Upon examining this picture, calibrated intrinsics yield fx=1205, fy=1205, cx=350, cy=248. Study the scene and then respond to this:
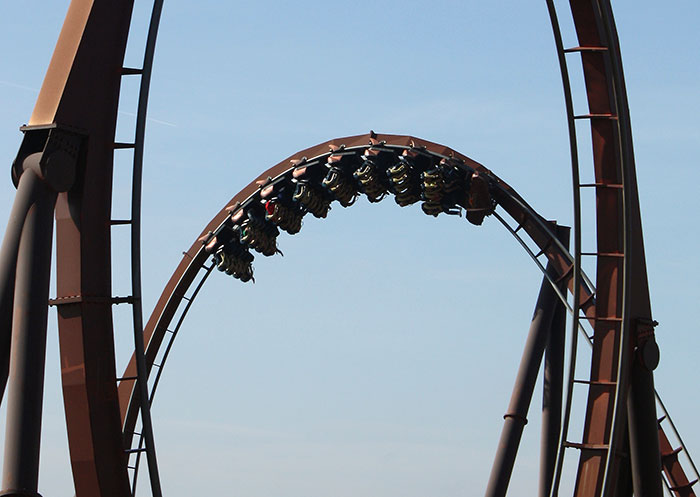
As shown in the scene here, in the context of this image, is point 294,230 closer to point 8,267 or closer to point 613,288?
point 613,288

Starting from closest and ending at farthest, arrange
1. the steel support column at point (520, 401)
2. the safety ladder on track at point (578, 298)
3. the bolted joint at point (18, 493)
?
1. the bolted joint at point (18, 493)
2. the safety ladder on track at point (578, 298)
3. the steel support column at point (520, 401)

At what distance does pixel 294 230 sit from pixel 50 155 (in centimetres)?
1104

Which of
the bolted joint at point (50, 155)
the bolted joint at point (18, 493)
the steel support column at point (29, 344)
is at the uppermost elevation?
the bolted joint at point (50, 155)

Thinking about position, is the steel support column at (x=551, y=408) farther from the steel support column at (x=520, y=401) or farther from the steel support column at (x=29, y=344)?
the steel support column at (x=29, y=344)

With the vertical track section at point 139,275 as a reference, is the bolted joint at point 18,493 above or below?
below

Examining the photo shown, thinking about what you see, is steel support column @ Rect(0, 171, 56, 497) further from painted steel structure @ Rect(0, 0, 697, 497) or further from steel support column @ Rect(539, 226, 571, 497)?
steel support column @ Rect(539, 226, 571, 497)

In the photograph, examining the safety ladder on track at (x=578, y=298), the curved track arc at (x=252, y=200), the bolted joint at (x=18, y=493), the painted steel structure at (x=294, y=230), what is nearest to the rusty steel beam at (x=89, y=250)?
the painted steel structure at (x=294, y=230)

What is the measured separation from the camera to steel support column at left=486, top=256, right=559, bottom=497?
1964 centimetres

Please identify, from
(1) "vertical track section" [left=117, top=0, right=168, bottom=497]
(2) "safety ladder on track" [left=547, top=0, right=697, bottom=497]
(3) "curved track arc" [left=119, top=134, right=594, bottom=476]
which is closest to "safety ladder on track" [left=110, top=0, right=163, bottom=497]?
(1) "vertical track section" [left=117, top=0, right=168, bottom=497]

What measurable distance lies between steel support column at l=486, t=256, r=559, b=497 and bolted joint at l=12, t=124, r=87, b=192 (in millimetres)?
10184

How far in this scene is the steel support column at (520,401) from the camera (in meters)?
19.6

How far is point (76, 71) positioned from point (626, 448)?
841 cm

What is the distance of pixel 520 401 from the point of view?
19.8 m

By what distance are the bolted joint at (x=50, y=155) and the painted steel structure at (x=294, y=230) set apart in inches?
0.6
